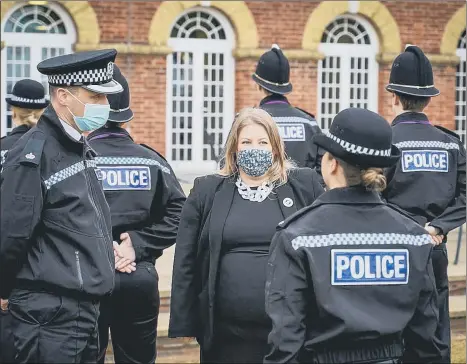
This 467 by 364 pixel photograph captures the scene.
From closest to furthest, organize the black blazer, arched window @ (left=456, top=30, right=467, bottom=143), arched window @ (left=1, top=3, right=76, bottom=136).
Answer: the black blazer, arched window @ (left=1, top=3, right=76, bottom=136), arched window @ (left=456, top=30, right=467, bottom=143)

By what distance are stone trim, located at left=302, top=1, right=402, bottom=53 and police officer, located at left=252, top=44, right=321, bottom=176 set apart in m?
8.35

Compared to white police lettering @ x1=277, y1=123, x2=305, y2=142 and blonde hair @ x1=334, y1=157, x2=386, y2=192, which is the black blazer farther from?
white police lettering @ x1=277, y1=123, x2=305, y2=142

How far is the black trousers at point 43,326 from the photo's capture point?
503 centimetres

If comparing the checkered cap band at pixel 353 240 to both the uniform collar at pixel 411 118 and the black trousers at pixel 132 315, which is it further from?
the uniform collar at pixel 411 118

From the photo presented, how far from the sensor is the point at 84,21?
16422 mm

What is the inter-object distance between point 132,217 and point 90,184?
1558mm

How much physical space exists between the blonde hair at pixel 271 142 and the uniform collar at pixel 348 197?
59.4 inches

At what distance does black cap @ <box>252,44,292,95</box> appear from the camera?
916cm

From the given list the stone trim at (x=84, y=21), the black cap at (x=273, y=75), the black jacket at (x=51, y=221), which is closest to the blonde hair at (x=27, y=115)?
the black cap at (x=273, y=75)

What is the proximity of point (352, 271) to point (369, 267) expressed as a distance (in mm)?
79

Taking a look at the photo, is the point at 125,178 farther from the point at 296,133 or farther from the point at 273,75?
the point at 273,75

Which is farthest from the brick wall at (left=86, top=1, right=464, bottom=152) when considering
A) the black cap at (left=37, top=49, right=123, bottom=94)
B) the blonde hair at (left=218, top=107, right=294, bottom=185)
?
the black cap at (left=37, top=49, right=123, bottom=94)

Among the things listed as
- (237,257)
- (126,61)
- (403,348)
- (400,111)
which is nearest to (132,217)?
(237,257)

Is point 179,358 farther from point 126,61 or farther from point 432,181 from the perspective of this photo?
point 126,61
